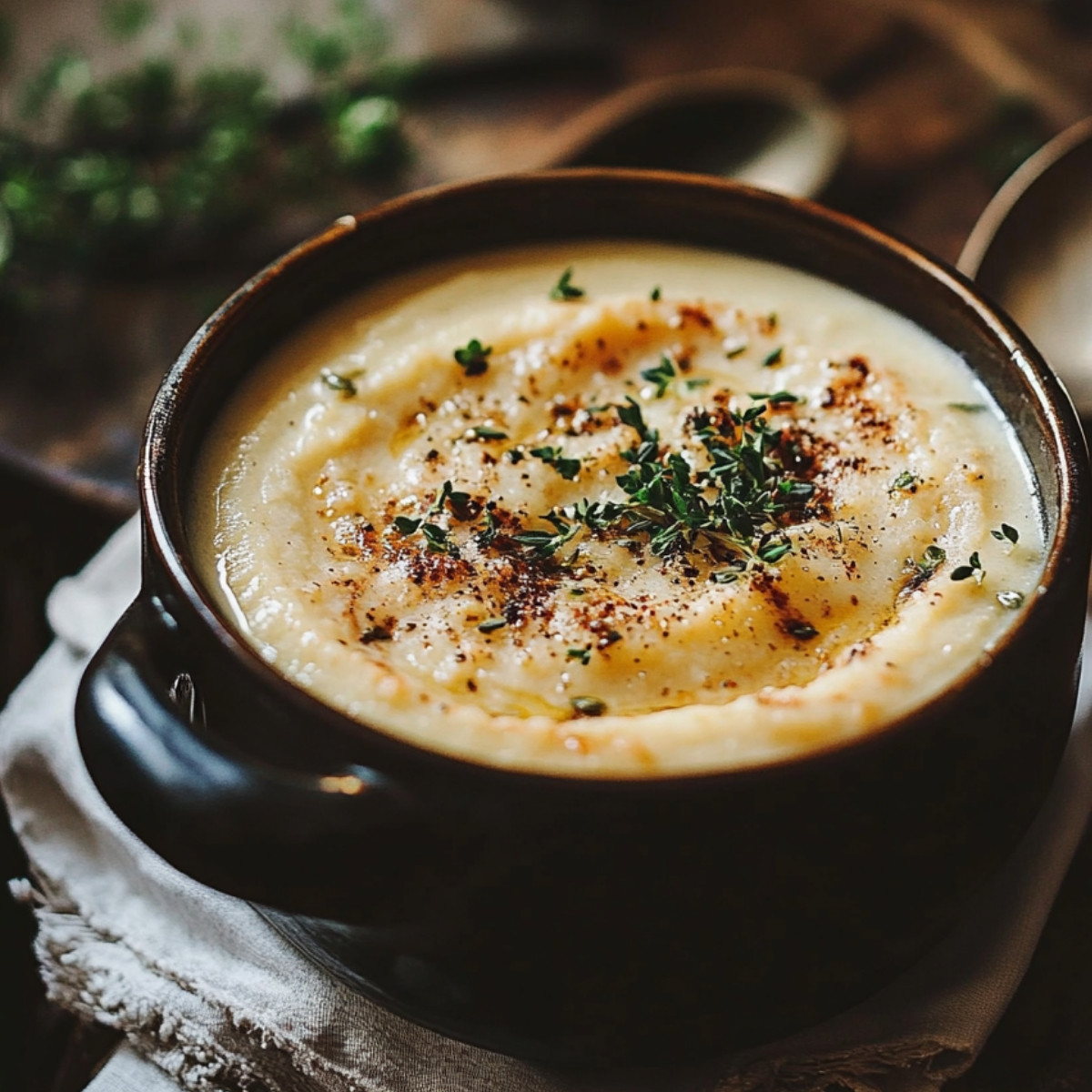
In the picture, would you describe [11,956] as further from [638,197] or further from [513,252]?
[638,197]

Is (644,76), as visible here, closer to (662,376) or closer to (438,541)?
(662,376)

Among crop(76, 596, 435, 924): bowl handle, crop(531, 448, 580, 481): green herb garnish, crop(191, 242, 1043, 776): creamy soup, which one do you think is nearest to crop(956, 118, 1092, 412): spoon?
crop(191, 242, 1043, 776): creamy soup

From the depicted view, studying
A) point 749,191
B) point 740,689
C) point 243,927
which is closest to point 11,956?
point 243,927

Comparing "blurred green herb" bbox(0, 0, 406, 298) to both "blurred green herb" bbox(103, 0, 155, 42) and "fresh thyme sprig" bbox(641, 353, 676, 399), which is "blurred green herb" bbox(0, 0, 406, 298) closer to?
"blurred green herb" bbox(103, 0, 155, 42)

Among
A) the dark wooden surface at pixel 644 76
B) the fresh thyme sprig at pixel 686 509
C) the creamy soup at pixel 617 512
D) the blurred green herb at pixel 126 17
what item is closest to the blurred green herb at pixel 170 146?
the blurred green herb at pixel 126 17

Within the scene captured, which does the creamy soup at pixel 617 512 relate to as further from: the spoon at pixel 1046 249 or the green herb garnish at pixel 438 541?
the spoon at pixel 1046 249

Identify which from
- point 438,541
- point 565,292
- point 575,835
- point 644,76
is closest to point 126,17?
point 644,76
